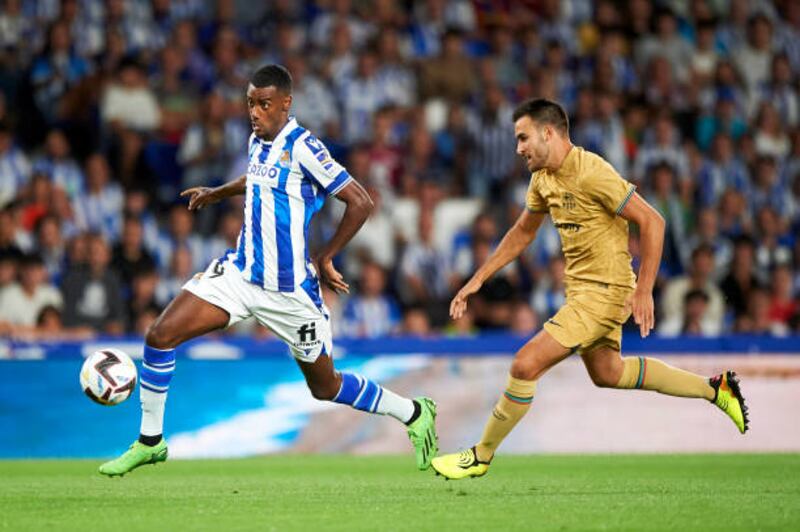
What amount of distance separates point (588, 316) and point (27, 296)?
6.84 metres

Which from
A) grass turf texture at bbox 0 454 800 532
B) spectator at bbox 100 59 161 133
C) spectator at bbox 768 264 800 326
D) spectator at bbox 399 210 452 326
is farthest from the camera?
spectator at bbox 100 59 161 133

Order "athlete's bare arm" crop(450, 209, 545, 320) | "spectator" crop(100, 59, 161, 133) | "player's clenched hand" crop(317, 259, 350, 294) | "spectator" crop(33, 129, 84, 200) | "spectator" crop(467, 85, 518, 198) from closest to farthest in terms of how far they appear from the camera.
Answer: "player's clenched hand" crop(317, 259, 350, 294), "athlete's bare arm" crop(450, 209, 545, 320), "spectator" crop(33, 129, 84, 200), "spectator" crop(100, 59, 161, 133), "spectator" crop(467, 85, 518, 198)

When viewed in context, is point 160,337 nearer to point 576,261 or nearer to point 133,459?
point 133,459

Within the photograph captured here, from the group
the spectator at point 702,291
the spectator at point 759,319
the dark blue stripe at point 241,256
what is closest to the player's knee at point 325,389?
the dark blue stripe at point 241,256

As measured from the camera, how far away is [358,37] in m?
17.2

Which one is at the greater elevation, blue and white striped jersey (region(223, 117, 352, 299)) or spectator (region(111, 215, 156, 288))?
blue and white striped jersey (region(223, 117, 352, 299))

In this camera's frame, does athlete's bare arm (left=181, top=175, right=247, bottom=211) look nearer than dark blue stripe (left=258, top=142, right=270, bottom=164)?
No

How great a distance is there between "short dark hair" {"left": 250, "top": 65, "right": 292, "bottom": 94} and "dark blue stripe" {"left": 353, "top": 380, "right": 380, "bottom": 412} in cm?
192

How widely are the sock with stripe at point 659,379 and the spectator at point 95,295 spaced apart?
6093mm

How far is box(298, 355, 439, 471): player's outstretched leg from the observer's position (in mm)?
8797

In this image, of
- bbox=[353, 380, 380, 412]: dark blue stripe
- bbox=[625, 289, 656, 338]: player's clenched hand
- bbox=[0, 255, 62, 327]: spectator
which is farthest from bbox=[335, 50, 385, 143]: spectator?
bbox=[625, 289, 656, 338]: player's clenched hand

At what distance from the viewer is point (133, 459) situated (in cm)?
845

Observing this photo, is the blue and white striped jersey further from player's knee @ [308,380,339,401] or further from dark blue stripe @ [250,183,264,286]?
player's knee @ [308,380,339,401]

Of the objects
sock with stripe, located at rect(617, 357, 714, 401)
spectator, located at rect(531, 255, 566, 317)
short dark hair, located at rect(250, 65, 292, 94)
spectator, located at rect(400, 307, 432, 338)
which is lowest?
spectator, located at rect(400, 307, 432, 338)
